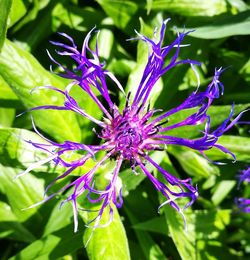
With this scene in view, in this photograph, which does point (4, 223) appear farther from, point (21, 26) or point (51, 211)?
point (21, 26)

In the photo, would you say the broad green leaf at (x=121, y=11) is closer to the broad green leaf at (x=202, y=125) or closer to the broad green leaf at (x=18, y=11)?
the broad green leaf at (x=18, y=11)

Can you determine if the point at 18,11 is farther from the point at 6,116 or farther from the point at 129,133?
the point at 129,133

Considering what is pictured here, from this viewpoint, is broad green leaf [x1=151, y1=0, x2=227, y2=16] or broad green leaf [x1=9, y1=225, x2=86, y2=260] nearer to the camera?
broad green leaf [x1=9, y1=225, x2=86, y2=260]

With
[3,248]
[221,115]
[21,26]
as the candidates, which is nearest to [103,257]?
[221,115]

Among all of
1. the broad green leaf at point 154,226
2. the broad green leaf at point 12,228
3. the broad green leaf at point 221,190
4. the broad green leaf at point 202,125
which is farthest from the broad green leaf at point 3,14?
the broad green leaf at point 221,190

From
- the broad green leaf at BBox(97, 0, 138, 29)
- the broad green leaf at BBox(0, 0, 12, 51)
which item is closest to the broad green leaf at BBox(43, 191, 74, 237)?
the broad green leaf at BBox(0, 0, 12, 51)

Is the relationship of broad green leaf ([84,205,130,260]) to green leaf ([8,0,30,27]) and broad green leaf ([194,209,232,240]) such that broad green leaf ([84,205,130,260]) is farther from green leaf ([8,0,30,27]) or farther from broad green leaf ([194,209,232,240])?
green leaf ([8,0,30,27])
